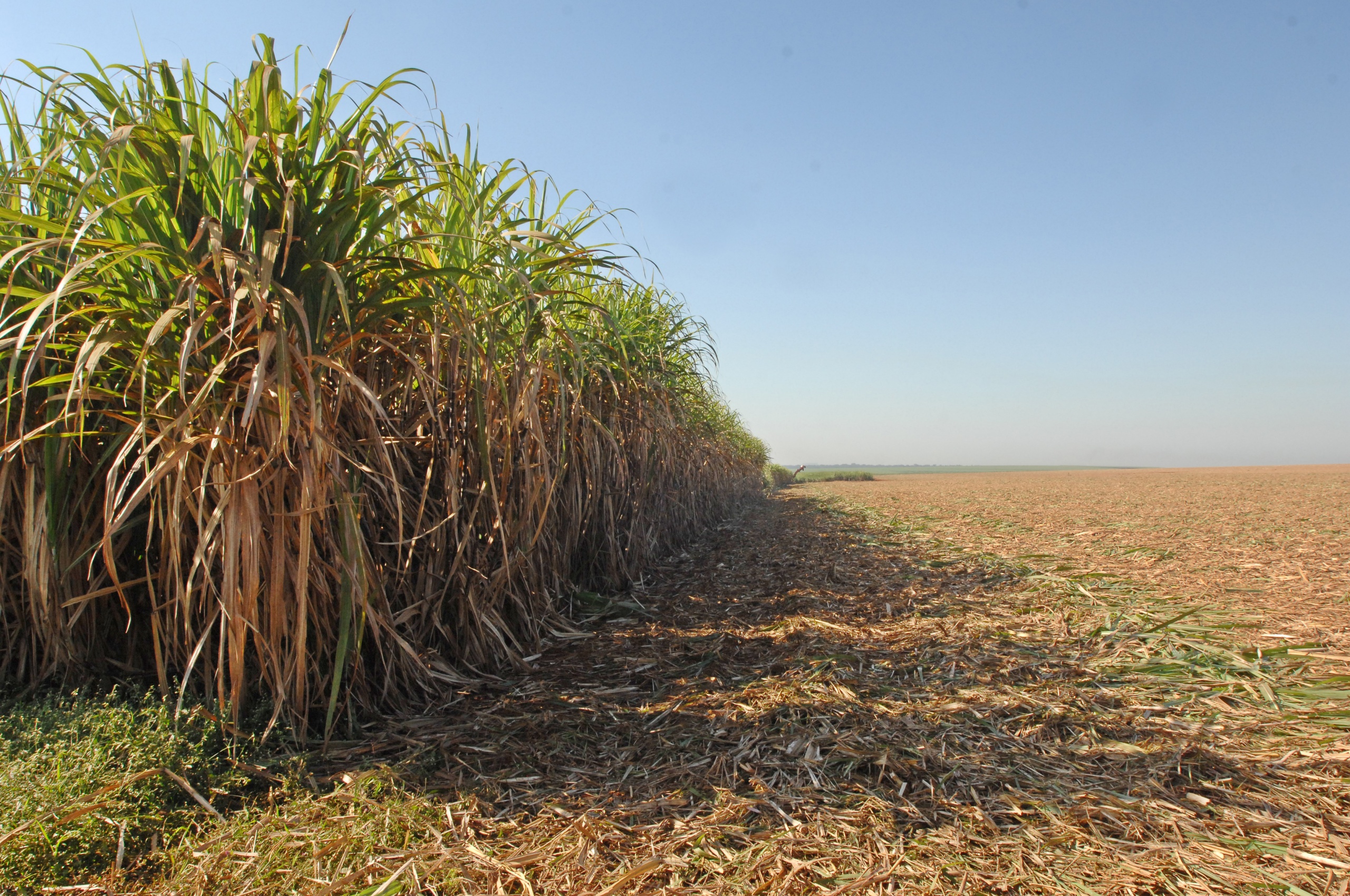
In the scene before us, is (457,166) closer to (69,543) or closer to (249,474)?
(249,474)

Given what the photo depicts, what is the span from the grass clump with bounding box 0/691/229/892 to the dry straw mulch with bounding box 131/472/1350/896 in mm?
152

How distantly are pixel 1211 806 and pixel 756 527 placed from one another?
7681 mm

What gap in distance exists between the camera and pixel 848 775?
1.89 meters

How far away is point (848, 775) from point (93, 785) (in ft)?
6.39

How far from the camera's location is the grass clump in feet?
4.78

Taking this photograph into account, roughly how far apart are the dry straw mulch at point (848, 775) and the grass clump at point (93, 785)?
0.50ft

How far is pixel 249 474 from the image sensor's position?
5.96 ft

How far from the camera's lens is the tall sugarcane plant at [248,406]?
6.03 feet

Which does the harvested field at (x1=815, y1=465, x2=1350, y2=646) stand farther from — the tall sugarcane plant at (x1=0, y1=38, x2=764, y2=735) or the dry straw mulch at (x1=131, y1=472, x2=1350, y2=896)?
the tall sugarcane plant at (x1=0, y1=38, x2=764, y2=735)

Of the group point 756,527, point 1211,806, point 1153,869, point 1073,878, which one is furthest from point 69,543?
point 756,527

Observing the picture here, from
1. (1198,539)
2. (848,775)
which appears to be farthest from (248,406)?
(1198,539)

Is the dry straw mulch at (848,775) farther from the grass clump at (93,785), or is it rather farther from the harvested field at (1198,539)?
the harvested field at (1198,539)

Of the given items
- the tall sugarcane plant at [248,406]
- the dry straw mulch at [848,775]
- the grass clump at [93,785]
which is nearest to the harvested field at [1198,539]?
the dry straw mulch at [848,775]

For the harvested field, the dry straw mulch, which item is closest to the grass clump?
the dry straw mulch
